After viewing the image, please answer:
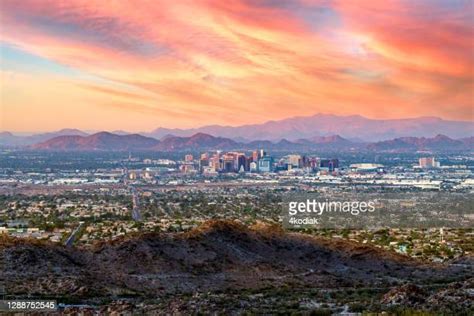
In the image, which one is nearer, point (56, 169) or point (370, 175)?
point (370, 175)

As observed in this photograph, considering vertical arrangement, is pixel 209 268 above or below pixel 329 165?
below

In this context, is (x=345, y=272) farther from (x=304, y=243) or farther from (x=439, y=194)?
(x=439, y=194)

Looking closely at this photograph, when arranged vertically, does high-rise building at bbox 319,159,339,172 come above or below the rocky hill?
above

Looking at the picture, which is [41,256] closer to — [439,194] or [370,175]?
[439,194]

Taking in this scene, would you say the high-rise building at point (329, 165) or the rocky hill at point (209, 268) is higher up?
the high-rise building at point (329, 165)

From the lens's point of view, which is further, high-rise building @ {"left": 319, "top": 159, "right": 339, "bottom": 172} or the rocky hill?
high-rise building @ {"left": 319, "top": 159, "right": 339, "bottom": 172}

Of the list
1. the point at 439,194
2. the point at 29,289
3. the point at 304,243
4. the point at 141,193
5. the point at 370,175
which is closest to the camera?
the point at 29,289

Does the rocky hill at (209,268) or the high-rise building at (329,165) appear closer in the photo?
the rocky hill at (209,268)

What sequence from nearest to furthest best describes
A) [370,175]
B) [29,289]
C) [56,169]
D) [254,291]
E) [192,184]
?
[29,289] → [254,291] → [192,184] → [370,175] → [56,169]

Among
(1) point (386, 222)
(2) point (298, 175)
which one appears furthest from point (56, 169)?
(1) point (386, 222)

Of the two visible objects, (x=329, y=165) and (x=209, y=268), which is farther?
(x=329, y=165)
